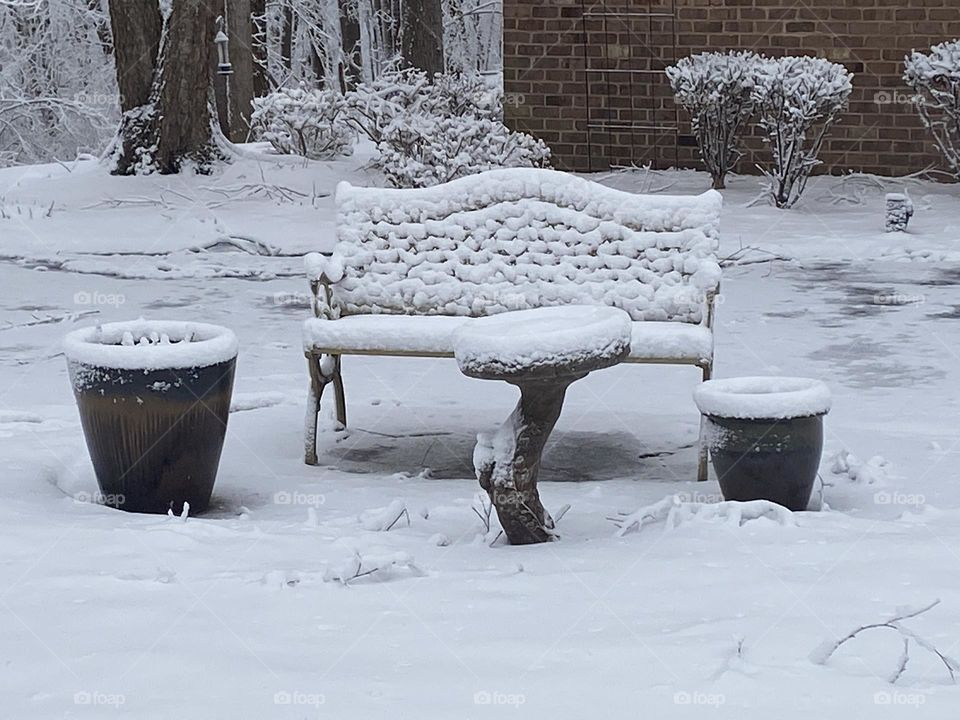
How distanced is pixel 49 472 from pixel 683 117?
11149 mm

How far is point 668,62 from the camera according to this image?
52.9 feet

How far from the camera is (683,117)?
53.5 ft

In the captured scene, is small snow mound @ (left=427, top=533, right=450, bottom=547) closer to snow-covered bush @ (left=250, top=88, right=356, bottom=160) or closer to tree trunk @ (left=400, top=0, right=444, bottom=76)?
snow-covered bush @ (left=250, top=88, right=356, bottom=160)

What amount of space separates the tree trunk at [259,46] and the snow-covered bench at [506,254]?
22.9m

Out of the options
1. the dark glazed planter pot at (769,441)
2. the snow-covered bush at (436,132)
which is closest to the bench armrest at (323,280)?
the dark glazed planter pot at (769,441)

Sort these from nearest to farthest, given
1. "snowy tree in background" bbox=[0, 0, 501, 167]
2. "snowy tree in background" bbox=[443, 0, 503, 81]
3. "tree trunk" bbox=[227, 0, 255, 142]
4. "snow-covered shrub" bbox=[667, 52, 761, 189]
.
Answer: "snow-covered shrub" bbox=[667, 52, 761, 189]
"snowy tree in background" bbox=[0, 0, 501, 167]
"tree trunk" bbox=[227, 0, 255, 142]
"snowy tree in background" bbox=[443, 0, 503, 81]

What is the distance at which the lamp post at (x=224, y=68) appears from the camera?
22.9 m

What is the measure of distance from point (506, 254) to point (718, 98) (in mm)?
7415

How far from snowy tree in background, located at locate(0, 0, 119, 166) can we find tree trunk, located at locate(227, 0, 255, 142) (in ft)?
7.64

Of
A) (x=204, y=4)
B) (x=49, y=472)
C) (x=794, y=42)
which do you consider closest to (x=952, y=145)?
(x=794, y=42)

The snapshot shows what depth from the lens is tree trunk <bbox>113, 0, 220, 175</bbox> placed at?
15.5 meters

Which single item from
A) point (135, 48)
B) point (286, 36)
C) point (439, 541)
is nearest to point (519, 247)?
point (439, 541)

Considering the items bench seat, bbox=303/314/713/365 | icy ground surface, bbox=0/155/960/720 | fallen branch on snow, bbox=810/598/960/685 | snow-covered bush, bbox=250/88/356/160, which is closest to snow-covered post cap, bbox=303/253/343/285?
bench seat, bbox=303/314/713/365

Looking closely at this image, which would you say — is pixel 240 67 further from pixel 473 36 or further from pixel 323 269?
pixel 323 269
